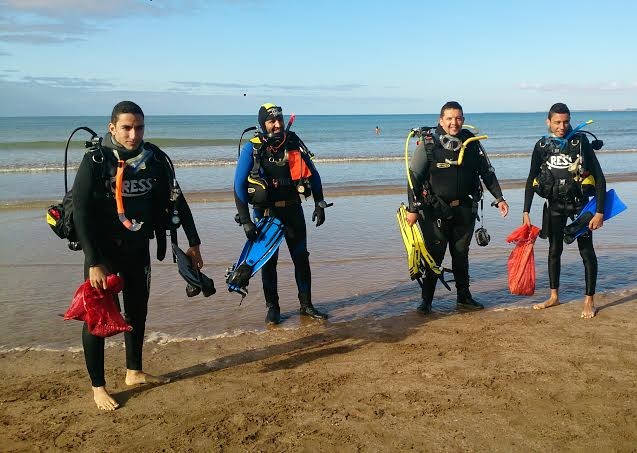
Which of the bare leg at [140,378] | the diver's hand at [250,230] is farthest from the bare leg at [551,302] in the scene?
the bare leg at [140,378]

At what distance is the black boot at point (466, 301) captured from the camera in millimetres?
5820

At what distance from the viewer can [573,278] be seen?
6848mm

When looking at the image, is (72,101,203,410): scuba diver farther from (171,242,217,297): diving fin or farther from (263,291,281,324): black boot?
(263,291,281,324): black boot

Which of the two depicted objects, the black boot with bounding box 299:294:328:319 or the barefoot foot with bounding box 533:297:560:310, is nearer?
the black boot with bounding box 299:294:328:319

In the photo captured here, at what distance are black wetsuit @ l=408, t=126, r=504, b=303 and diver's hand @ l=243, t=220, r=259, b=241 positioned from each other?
4.72 ft

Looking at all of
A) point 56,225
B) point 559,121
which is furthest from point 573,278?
point 56,225

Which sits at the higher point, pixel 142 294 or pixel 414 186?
pixel 414 186

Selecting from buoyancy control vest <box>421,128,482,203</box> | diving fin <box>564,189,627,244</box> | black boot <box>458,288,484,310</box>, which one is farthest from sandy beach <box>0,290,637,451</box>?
buoyancy control vest <box>421,128,482,203</box>

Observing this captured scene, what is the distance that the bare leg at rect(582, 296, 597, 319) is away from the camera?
5383 mm

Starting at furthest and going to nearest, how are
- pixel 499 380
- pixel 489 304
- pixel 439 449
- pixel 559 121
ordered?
1. pixel 489 304
2. pixel 559 121
3. pixel 499 380
4. pixel 439 449

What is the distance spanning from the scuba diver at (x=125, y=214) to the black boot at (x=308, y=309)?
183cm

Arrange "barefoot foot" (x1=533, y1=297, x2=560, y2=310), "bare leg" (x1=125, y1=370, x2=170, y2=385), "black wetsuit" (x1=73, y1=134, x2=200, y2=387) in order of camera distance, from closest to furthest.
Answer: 1. "black wetsuit" (x1=73, y1=134, x2=200, y2=387)
2. "bare leg" (x1=125, y1=370, x2=170, y2=385)
3. "barefoot foot" (x1=533, y1=297, x2=560, y2=310)

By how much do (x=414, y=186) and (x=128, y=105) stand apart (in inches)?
110

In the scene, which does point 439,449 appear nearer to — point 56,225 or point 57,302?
point 56,225
